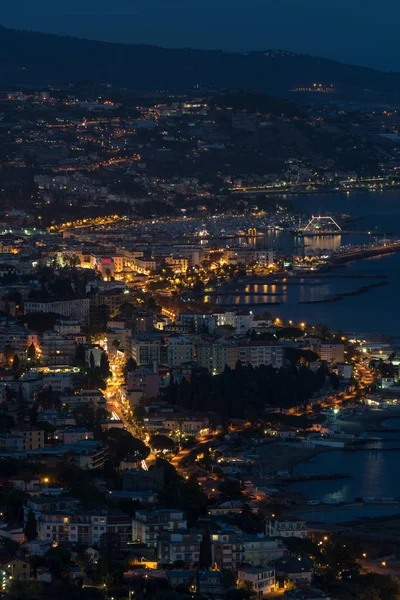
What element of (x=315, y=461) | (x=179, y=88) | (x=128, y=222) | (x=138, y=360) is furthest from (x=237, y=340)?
(x=179, y=88)

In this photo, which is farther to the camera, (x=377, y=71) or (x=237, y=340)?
(x=377, y=71)

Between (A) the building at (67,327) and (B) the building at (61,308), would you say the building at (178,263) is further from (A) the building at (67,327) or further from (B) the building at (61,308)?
(A) the building at (67,327)

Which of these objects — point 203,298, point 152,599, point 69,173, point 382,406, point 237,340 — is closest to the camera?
point 152,599

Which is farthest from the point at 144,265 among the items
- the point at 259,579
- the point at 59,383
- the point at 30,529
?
the point at 259,579

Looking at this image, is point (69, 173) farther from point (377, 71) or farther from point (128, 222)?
point (377, 71)

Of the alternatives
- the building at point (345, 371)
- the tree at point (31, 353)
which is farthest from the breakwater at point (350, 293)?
the tree at point (31, 353)

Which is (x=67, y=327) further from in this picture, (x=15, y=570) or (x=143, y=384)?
(x=15, y=570)
